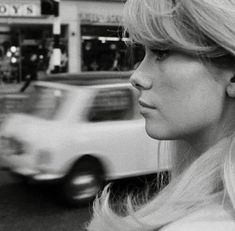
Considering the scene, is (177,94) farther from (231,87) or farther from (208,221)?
(208,221)

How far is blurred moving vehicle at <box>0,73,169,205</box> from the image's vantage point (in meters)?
6.16

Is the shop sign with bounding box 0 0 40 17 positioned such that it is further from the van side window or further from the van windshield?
the van side window

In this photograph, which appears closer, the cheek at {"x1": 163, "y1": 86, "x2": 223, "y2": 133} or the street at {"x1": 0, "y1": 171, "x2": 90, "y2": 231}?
the cheek at {"x1": 163, "y1": 86, "x2": 223, "y2": 133}

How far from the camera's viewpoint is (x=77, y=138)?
20.6 feet

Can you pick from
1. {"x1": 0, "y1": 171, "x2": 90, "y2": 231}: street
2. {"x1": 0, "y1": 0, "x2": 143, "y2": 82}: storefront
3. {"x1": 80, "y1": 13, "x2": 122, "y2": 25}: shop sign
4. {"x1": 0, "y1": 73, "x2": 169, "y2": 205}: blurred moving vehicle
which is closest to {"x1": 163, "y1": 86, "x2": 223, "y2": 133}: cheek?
{"x1": 0, "y1": 171, "x2": 90, "y2": 231}: street

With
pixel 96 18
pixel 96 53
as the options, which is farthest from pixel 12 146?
pixel 96 18

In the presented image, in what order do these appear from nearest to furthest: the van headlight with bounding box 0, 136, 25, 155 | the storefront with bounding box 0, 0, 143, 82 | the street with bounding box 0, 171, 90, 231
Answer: the street with bounding box 0, 171, 90, 231 < the van headlight with bounding box 0, 136, 25, 155 < the storefront with bounding box 0, 0, 143, 82

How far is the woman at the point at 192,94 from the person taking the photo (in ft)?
2.95

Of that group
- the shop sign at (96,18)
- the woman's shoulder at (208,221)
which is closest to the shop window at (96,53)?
the shop sign at (96,18)

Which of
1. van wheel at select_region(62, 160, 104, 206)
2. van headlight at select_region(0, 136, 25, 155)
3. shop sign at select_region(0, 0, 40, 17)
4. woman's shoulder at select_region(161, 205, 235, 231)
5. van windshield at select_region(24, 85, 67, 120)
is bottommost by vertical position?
shop sign at select_region(0, 0, 40, 17)

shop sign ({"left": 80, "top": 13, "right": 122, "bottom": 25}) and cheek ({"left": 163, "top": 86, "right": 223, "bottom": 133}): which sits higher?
cheek ({"left": 163, "top": 86, "right": 223, "bottom": 133})

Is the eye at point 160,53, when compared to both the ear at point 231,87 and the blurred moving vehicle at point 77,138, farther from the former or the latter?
the blurred moving vehicle at point 77,138

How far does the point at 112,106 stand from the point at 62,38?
15131 mm

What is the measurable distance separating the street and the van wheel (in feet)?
0.44
